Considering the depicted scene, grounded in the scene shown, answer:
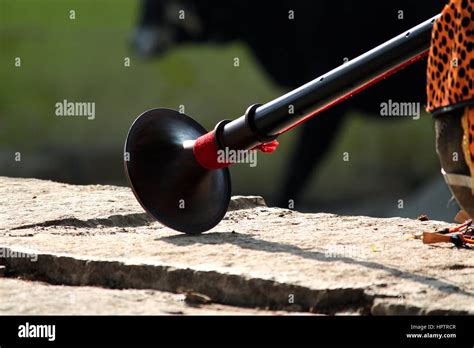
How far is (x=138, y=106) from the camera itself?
851 cm

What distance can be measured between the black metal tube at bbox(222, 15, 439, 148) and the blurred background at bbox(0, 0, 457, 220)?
4835mm

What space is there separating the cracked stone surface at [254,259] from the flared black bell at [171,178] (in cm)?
8

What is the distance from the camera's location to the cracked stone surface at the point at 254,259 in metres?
2.74

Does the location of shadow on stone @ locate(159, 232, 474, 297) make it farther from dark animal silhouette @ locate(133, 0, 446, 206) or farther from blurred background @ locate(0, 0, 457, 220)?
dark animal silhouette @ locate(133, 0, 446, 206)

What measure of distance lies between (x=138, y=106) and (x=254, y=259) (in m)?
5.50

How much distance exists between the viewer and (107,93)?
8609mm

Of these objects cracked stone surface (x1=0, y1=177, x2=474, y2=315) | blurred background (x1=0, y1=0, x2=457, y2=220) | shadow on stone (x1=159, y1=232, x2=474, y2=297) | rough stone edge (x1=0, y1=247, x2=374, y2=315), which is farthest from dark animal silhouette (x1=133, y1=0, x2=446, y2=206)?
rough stone edge (x1=0, y1=247, x2=374, y2=315)

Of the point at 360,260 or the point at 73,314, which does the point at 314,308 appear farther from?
the point at 73,314

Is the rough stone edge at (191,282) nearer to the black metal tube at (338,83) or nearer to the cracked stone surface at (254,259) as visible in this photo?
the cracked stone surface at (254,259)

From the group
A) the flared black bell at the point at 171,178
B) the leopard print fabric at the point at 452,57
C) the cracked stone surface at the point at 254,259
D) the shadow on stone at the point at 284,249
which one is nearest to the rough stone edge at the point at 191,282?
the cracked stone surface at the point at 254,259

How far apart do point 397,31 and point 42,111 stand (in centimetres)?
325

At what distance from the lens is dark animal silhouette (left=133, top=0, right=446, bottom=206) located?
850 centimetres

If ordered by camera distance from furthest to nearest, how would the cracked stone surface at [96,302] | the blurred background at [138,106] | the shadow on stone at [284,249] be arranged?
the blurred background at [138,106]
the shadow on stone at [284,249]
the cracked stone surface at [96,302]

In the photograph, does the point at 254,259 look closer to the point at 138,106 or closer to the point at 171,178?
the point at 171,178
